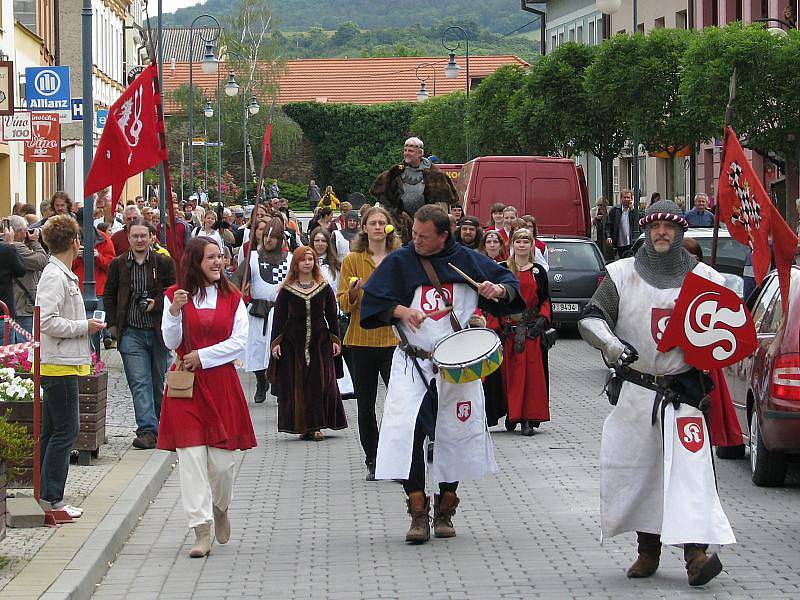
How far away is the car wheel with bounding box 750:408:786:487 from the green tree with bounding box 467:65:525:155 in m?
38.1

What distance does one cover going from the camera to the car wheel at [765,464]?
35.2 feet

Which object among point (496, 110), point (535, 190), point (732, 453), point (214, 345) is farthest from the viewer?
point (496, 110)

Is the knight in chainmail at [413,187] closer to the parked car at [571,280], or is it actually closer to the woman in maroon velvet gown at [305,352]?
the woman in maroon velvet gown at [305,352]

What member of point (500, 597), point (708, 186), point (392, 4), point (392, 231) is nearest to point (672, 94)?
point (708, 186)

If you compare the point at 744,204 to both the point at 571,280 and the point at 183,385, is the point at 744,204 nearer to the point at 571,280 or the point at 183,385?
the point at 183,385

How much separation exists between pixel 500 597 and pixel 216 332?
2301mm

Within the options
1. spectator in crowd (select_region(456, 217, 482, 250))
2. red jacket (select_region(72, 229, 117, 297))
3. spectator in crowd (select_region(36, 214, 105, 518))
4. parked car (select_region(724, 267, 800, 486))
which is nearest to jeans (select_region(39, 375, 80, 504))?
spectator in crowd (select_region(36, 214, 105, 518))

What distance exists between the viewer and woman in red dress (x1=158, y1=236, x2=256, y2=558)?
869 cm

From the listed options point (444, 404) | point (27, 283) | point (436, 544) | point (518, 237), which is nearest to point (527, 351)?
point (518, 237)

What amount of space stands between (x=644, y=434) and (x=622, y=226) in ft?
86.0

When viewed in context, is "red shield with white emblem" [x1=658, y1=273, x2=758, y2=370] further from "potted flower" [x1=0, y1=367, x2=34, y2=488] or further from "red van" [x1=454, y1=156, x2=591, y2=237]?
"red van" [x1=454, y1=156, x2=591, y2=237]

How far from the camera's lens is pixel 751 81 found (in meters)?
28.1

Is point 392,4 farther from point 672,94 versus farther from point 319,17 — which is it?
point 672,94

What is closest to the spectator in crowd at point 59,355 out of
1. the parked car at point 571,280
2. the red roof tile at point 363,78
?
the parked car at point 571,280
